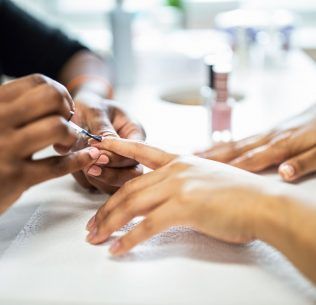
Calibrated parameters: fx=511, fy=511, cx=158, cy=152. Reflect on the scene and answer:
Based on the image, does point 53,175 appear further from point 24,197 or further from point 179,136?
point 179,136

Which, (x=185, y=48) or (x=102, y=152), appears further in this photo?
(x=185, y=48)

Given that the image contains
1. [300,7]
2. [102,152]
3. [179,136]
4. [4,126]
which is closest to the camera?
[4,126]

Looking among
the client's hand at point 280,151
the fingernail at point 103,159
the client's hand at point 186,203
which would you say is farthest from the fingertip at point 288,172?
the fingernail at point 103,159

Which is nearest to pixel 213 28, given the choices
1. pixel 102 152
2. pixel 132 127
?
pixel 132 127

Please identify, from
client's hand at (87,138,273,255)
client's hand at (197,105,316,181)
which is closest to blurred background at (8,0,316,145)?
client's hand at (197,105,316,181)

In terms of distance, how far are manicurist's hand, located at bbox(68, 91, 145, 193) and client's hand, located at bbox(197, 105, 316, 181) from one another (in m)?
0.15

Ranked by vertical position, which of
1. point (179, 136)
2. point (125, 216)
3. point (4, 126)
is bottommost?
point (179, 136)

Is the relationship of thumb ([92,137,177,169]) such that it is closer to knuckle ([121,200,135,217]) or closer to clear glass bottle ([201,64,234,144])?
knuckle ([121,200,135,217])

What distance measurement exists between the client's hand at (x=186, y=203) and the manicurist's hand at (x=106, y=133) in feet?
0.25

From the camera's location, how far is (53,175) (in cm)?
65

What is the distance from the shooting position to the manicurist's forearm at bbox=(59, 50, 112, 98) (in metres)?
1.16

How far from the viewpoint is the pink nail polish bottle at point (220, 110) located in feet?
3.54

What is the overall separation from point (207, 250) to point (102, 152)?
0.22m

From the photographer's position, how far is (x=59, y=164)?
653 millimetres
